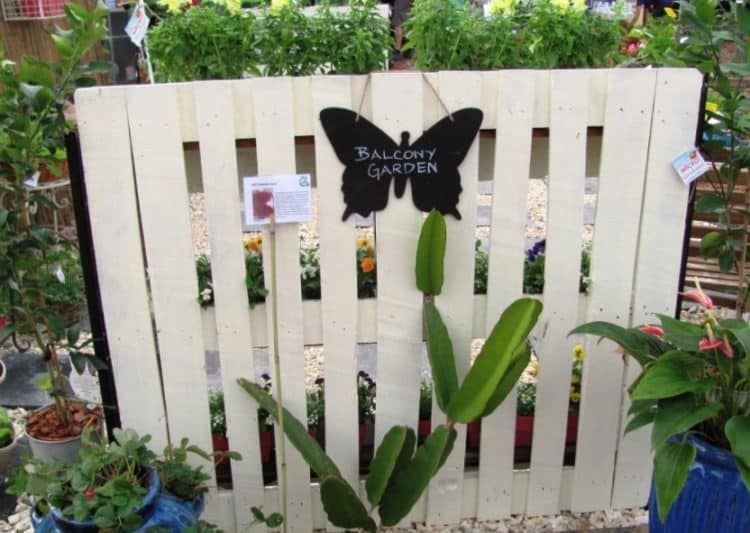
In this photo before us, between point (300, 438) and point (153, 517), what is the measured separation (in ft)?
1.49

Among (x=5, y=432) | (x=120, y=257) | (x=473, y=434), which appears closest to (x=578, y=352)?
(x=473, y=434)

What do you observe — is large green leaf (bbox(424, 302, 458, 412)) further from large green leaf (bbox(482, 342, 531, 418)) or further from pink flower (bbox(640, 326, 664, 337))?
pink flower (bbox(640, 326, 664, 337))

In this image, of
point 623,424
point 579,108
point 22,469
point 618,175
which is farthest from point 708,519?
point 22,469

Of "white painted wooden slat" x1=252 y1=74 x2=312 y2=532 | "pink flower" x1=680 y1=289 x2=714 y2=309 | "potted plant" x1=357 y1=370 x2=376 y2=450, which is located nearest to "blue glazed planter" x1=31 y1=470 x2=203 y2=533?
"white painted wooden slat" x1=252 y1=74 x2=312 y2=532

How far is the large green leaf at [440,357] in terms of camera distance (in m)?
2.18

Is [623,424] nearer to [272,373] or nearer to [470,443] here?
[470,443]

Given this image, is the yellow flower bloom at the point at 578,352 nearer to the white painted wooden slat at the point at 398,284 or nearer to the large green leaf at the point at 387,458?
the white painted wooden slat at the point at 398,284

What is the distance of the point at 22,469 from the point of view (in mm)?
2104

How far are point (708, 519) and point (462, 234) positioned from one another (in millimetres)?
1034

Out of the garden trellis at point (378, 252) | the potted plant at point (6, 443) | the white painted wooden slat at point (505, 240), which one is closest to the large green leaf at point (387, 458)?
the garden trellis at point (378, 252)

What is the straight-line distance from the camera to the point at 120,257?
2145 mm

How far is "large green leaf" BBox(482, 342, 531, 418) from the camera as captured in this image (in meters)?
2.08

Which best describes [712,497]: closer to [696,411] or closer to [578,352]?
[696,411]

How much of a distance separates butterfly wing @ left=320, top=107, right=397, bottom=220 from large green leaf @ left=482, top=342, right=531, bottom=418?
57cm
